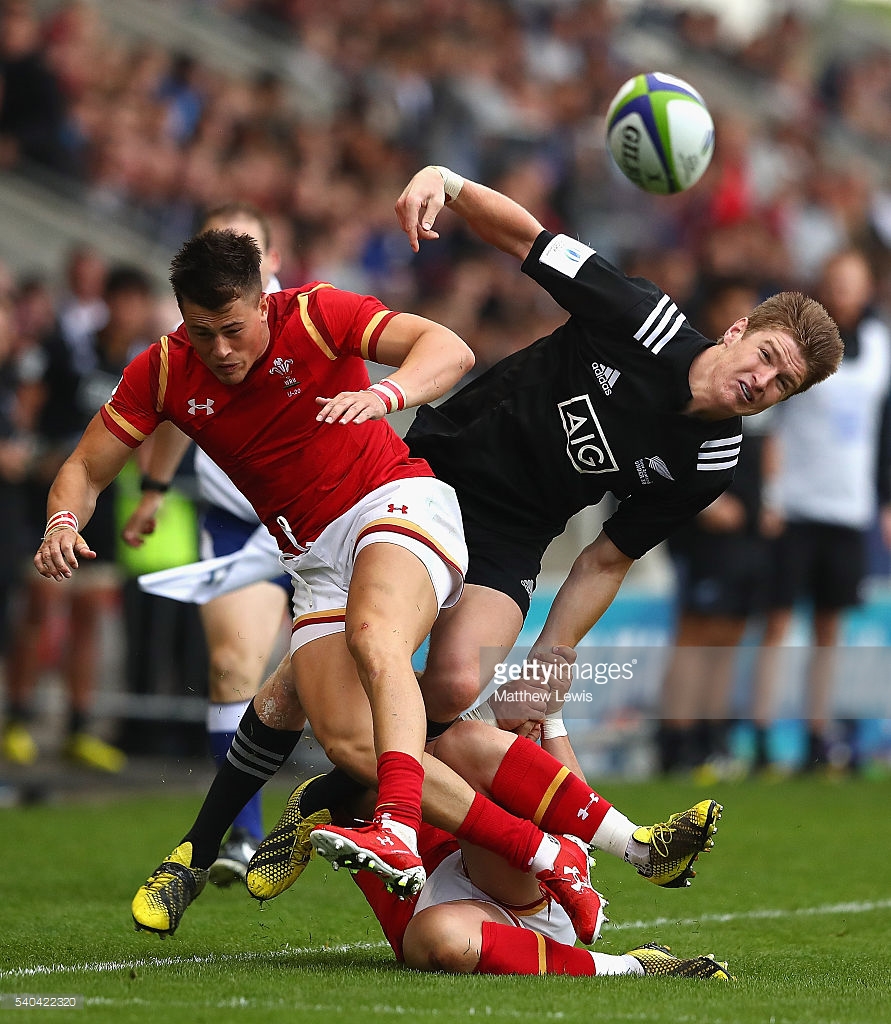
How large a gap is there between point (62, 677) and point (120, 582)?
2.35 ft

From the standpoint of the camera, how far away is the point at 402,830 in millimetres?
4312

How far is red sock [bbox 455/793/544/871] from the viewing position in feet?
15.4

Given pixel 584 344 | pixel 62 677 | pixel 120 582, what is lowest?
pixel 62 677

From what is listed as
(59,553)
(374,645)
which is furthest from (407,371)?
(59,553)

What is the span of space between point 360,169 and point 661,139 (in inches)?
341

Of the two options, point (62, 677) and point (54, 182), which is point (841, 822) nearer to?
point (62, 677)

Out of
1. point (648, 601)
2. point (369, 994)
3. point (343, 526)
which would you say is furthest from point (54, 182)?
point (369, 994)

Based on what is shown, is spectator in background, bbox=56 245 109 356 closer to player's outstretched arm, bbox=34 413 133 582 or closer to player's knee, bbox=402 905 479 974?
player's outstretched arm, bbox=34 413 133 582

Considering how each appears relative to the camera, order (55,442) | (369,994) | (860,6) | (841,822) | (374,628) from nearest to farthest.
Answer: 1. (369,994)
2. (374,628)
3. (841,822)
4. (55,442)
5. (860,6)

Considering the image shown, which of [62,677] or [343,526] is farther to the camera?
[62,677]

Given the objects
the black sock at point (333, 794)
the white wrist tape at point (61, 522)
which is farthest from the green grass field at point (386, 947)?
the white wrist tape at point (61, 522)

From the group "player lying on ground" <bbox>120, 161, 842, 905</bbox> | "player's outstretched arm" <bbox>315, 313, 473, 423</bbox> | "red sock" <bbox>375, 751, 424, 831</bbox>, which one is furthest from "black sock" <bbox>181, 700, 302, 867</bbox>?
"player's outstretched arm" <bbox>315, 313, 473, 423</bbox>

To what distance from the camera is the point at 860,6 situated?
29984mm

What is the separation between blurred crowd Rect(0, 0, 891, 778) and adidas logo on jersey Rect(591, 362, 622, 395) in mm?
4794
